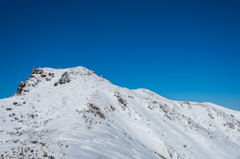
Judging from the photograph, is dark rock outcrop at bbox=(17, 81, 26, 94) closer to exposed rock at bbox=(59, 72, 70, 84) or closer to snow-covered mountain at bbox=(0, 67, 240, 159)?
snow-covered mountain at bbox=(0, 67, 240, 159)

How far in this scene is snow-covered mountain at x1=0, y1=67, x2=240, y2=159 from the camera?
35.9ft

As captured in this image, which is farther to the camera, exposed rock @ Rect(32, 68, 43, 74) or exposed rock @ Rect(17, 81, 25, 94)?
exposed rock @ Rect(32, 68, 43, 74)

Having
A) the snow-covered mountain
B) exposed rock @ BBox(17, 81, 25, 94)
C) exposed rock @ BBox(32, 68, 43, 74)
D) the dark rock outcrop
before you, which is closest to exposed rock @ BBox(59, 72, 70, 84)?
the snow-covered mountain

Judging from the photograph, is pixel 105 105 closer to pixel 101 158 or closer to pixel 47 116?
pixel 47 116

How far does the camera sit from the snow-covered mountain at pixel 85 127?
→ 10945 millimetres

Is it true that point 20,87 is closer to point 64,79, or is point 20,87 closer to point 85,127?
point 64,79

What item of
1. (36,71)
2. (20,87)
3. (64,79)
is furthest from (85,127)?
(36,71)

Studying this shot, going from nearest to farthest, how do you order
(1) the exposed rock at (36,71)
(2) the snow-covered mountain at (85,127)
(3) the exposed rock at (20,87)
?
(2) the snow-covered mountain at (85,127)
(3) the exposed rock at (20,87)
(1) the exposed rock at (36,71)

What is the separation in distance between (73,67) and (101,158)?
38.8 metres

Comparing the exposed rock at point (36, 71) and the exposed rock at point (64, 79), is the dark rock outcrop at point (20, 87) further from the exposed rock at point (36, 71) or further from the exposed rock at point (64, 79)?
the exposed rock at point (64, 79)

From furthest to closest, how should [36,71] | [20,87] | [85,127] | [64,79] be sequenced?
[36,71], [64,79], [20,87], [85,127]

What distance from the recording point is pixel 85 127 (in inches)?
606

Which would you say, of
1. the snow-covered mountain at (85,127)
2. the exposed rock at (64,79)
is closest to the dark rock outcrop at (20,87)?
the snow-covered mountain at (85,127)

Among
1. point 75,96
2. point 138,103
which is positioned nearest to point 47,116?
point 75,96
